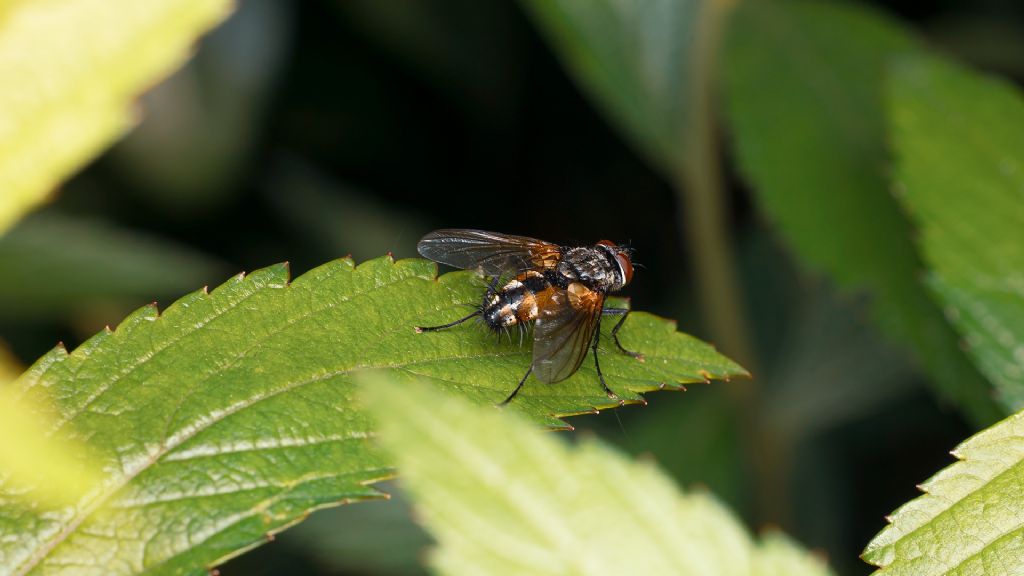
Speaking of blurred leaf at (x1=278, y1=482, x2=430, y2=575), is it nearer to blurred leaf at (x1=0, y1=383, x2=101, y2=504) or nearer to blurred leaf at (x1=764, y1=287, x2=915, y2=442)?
blurred leaf at (x1=764, y1=287, x2=915, y2=442)

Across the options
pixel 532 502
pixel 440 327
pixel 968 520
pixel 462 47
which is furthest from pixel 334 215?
pixel 532 502

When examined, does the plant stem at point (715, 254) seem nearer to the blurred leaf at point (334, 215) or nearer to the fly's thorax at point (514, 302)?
the fly's thorax at point (514, 302)

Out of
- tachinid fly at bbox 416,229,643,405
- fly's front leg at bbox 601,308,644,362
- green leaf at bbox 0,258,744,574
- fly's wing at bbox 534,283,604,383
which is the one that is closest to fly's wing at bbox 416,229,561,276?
tachinid fly at bbox 416,229,643,405

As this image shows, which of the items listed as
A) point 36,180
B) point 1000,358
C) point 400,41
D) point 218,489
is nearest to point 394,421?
point 218,489

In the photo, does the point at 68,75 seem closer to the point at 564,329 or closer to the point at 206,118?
the point at 564,329

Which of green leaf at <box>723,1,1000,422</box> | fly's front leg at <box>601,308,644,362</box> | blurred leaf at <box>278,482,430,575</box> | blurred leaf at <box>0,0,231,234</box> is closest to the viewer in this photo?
blurred leaf at <box>0,0,231,234</box>

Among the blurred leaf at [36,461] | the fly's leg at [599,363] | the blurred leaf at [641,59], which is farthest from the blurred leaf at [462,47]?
the blurred leaf at [36,461]
